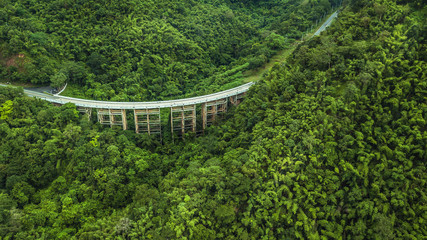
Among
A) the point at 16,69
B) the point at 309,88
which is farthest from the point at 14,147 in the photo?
the point at 309,88

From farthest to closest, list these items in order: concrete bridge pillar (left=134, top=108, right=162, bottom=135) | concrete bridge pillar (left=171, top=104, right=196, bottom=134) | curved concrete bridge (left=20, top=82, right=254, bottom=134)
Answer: concrete bridge pillar (left=171, top=104, right=196, bottom=134) < concrete bridge pillar (left=134, top=108, right=162, bottom=135) < curved concrete bridge (left=20, top=82, right=254, bottom=134)

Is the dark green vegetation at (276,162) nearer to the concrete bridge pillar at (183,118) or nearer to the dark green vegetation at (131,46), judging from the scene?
the concrete bridge pillar at (183,118)

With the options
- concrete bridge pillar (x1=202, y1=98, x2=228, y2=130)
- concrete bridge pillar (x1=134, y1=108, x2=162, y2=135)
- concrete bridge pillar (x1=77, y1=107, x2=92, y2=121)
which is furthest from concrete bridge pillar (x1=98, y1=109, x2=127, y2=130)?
concrete bridge pillar (x1=202, y1=98, x2=228, y2=130)

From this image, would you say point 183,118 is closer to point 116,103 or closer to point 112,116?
point 116,103

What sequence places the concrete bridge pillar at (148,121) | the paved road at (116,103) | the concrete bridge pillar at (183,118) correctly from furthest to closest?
1. the concrete bridge pillar at (183,118)
2. the concrete bridge pillar at (148,121)
3. the paved road at (116,103)

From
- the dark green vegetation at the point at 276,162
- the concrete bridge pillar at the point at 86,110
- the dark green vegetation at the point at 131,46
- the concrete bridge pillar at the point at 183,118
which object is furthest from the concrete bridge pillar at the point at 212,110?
the concrete bridge pillar at the point at 86,110

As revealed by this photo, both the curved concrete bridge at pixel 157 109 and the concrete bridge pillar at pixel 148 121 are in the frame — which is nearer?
the curved concrete bridge at pixel 157 109

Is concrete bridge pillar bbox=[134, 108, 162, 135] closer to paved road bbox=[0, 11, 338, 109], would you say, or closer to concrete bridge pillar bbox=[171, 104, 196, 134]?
paved road bbox=[0, 11, 338, 109]
